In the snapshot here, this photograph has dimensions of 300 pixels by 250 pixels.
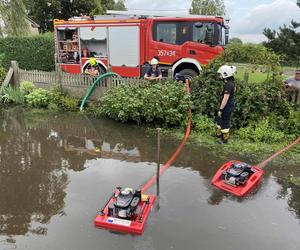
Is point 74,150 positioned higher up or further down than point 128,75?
further down

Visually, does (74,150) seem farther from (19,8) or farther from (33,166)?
(19,8)

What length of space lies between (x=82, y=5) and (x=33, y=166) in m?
33.9

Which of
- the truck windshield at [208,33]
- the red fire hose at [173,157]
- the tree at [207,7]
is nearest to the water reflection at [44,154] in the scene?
the red fire hose at [173,157]

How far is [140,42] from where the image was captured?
13.0 metres

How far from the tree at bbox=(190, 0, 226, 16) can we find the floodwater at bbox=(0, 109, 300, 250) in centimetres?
3281

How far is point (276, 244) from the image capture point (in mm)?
4395

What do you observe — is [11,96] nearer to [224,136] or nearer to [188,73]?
[188,73]

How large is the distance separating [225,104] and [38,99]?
6462mm

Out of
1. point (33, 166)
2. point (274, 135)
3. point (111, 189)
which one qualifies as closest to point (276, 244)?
point (111, 189)

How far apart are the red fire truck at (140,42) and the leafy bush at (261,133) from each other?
4.50 m

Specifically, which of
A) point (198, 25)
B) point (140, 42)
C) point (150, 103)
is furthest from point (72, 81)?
point (198, 25)

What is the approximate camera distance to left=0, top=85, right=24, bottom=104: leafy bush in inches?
460

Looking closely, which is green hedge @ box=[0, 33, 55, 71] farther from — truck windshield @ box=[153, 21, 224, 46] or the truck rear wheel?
the truck rear wheel

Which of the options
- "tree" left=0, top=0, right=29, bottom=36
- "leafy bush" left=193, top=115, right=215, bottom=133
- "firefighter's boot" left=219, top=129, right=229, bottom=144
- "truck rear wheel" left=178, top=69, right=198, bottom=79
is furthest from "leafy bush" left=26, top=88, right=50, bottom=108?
"tree" left=0, top=0, right=29, bottom=36
